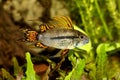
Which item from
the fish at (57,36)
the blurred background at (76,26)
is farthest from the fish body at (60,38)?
the blurred background at (76,26)

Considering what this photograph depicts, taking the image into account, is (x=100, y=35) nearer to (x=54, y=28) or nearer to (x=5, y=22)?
(x=5, y=22)

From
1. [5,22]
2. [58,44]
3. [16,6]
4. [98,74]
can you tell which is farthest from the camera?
[16,6]

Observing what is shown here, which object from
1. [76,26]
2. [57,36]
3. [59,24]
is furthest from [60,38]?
[76,26]

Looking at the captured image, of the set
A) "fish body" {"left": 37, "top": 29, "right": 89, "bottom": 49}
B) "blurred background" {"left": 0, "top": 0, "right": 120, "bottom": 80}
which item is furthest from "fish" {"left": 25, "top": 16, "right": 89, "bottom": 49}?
"blurred background" {"left": 0, "top": 0, "right": 120, "bottom": 80}

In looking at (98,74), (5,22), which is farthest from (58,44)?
(5,22)

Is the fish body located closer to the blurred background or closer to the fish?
the fish
